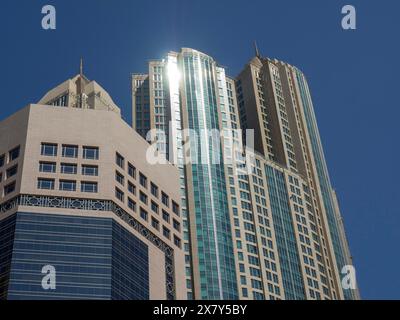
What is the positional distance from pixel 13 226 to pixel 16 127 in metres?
19.3

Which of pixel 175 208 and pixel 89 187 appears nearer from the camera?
pixel 89 187

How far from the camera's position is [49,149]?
383 feet

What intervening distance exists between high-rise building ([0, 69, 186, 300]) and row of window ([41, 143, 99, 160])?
5.8 inches

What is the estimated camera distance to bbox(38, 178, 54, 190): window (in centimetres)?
11215

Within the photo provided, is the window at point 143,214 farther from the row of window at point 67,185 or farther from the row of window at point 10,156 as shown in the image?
the row of window at point 10,156

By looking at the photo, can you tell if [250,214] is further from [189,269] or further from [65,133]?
[65,133]

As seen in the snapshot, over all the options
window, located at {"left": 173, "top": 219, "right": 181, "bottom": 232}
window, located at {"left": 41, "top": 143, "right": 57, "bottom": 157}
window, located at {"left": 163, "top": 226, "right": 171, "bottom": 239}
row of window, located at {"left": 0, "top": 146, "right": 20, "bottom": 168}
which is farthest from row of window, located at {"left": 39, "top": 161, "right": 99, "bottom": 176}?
window, located at {"left": 173, "top": 219, "right": 181, "bottom": 232}

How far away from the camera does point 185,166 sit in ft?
591

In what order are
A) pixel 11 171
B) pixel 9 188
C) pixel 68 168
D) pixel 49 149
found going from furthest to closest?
1. pixel 49 149
2. pixel 68 168
3. pixel 11 171
4. pixel 9 188

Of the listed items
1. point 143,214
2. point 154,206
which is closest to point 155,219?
point 154,206

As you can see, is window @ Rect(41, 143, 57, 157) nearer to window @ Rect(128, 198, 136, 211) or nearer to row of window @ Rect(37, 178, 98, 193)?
row of window @ Rect(37, 178, 98, 193)

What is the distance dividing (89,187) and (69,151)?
7187 millimetres

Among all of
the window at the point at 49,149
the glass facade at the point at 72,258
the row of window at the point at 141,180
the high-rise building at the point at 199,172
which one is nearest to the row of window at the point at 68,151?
the window at the point at 49,149
